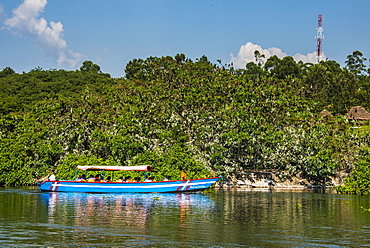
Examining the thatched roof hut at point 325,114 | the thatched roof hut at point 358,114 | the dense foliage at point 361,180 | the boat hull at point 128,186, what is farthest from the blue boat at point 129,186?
the thatched roof hut at point 358,114

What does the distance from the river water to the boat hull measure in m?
4.84

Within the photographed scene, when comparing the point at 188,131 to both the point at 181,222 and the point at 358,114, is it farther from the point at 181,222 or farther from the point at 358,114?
the point at 358,114

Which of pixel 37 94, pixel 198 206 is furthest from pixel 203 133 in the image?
pixel 37 94

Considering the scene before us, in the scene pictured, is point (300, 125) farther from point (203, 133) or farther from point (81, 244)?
point (81, 244)

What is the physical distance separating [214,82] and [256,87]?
17.9 ft

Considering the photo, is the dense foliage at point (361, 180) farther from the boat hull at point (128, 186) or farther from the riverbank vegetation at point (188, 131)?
the boat hull at point (128, 186)

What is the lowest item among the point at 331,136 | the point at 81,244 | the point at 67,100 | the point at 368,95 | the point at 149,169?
the point at 81,244

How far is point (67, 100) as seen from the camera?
61250 mm

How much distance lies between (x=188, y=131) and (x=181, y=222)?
32.6 m

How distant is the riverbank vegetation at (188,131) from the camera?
54188 mm

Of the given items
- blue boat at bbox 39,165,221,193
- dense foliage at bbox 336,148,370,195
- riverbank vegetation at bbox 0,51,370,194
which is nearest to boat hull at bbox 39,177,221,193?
blue boat at bbox 39,165,221,193

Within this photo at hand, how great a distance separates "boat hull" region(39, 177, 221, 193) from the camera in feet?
144

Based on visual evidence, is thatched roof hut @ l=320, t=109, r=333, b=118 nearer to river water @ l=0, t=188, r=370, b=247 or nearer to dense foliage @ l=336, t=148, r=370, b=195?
dense foliage @ l=336, t=148, r=370, b=195

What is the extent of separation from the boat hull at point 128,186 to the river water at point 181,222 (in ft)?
15.9
